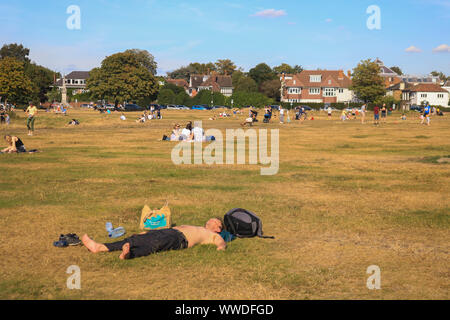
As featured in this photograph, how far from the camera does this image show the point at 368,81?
9675 centimetres

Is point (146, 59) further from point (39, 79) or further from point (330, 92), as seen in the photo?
point (330, 92)

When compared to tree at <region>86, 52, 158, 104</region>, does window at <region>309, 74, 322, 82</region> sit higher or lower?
higher

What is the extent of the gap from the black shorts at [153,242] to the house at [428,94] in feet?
457

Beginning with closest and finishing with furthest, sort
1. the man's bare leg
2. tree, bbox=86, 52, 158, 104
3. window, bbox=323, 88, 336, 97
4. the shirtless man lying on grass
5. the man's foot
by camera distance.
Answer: the man's foot → the shirtless man lying on grass → the man's bare leg → tree, bbox=86, 52, 158, 104 → window, bbox=323, 88, 336, 97

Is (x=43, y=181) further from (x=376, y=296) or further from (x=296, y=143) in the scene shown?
(x=296, y=143)

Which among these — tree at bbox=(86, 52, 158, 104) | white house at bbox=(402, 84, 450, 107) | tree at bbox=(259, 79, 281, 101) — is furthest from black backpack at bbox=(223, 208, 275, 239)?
white house at bbox=(402, 84, 450, 107)

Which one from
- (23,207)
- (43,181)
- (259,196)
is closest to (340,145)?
(259,196)

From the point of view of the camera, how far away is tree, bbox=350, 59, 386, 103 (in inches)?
3794

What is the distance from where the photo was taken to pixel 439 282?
6570mm

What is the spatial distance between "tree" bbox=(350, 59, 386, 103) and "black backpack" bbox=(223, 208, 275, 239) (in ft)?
305

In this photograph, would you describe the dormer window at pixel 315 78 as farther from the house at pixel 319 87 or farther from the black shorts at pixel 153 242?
the black shorts at pixel 153 242

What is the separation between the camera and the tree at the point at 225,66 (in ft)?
645

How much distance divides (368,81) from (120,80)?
4985 cm

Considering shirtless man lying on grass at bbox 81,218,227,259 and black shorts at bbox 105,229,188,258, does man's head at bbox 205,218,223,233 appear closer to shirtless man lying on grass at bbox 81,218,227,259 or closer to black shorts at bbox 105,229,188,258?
shirtless man lying on grass at bbox 81,218,227,259
